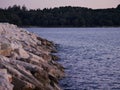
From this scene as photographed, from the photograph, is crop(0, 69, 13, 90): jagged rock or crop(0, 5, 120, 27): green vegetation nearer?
crop(0, 69, 13, 90): jagged rock

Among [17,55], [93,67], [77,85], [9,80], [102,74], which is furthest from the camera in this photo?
[93,67]

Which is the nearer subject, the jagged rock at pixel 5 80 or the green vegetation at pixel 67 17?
the jagged rock at pixel 5 80

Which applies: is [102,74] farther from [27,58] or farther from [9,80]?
[9,80]

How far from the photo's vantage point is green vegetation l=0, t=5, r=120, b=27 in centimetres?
14488

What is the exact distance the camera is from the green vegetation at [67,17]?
14488 centimetres

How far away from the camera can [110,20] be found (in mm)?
146500

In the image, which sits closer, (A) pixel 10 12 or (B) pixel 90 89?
(B) pixel 90 89

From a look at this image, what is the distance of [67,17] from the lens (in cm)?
14462

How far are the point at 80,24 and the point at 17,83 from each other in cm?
14266

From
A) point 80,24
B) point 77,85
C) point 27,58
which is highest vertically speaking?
point 27,58

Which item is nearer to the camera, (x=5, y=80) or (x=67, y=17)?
(x=5, y=80)

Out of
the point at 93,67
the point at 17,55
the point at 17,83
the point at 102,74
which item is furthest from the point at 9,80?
the point at 93,67

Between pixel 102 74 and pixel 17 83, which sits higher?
pixel 17 83

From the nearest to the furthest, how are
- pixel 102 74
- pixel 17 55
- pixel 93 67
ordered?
pixel 17 55
pixel 102 74
pixel 93 67
